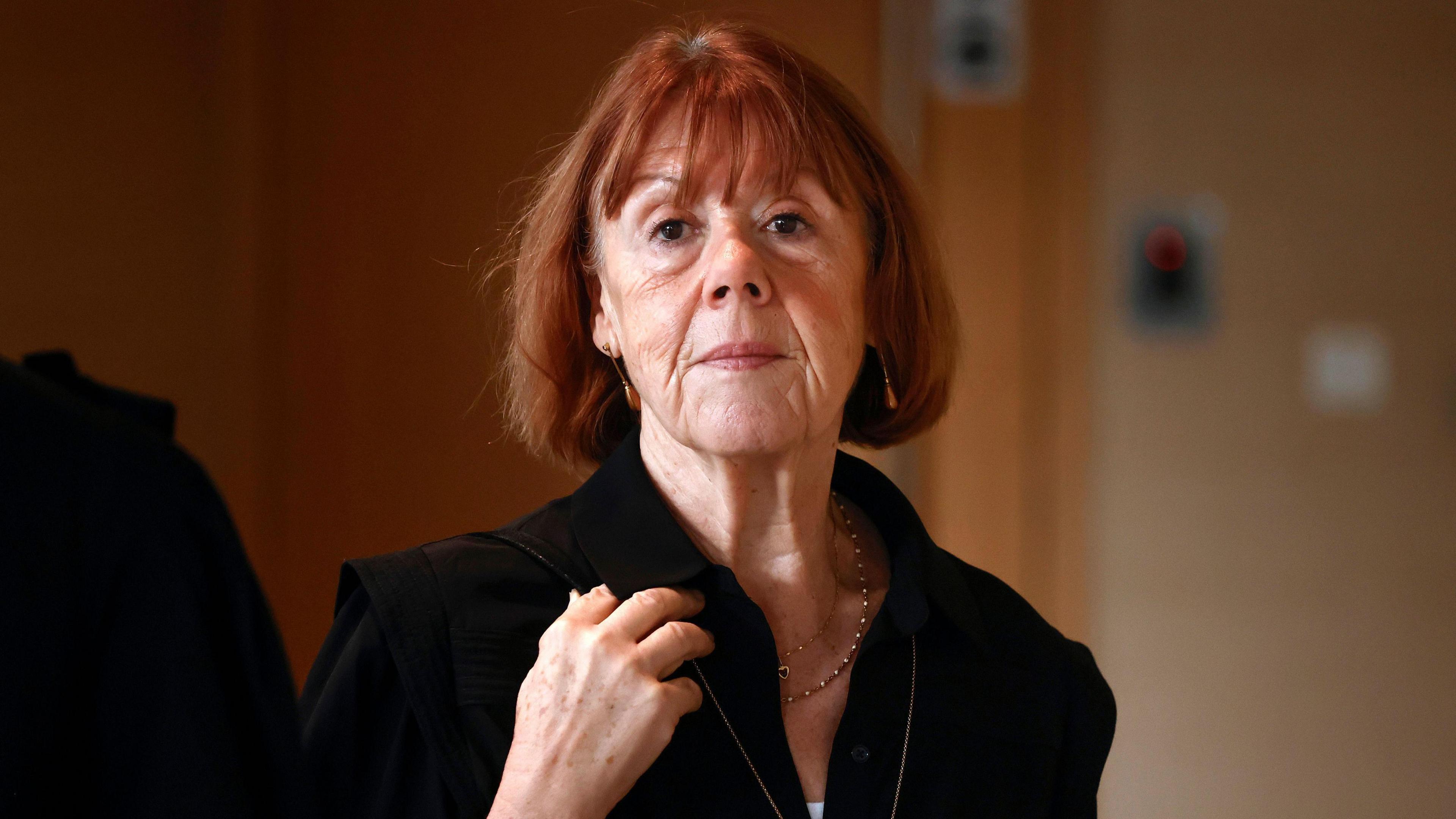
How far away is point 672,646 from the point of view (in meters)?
1.10

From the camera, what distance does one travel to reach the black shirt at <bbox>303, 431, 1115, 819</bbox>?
106 cm

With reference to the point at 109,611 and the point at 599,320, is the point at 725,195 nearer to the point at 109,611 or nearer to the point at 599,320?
the point at 599,320

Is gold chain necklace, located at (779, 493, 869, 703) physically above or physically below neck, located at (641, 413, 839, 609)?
below

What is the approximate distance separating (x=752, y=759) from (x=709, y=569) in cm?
18

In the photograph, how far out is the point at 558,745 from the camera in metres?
1.01

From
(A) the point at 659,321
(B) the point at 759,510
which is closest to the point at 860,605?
(B) the point at 759,510

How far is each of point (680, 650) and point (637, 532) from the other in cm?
16

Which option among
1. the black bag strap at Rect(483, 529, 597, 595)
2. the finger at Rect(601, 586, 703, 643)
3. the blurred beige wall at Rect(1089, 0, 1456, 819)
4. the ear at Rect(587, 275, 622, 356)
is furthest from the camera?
the blurred beige wall at Rect(1089, 0, 1456, 819)

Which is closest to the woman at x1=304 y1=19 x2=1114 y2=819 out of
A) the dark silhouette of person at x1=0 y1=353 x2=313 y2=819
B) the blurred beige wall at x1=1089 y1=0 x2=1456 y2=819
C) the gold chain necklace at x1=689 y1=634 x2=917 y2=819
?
the gold chain necklace at x1=689 y1=634 x2=917 y2=819

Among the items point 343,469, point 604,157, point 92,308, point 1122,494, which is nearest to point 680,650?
point 604,157

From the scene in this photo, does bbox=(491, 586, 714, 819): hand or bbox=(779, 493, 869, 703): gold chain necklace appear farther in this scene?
bbox=(779, 493, 869, 703): gold chain necklace

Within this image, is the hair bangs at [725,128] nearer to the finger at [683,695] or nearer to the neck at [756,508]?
the neck at [756,508]

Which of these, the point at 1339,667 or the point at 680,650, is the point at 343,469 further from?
the point at 1339,667

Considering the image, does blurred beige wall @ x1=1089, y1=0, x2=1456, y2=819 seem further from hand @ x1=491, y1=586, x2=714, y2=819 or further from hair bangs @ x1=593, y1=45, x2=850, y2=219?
hand @ x1=491, y1=586, x2=714, y2=819
